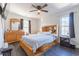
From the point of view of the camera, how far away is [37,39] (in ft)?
5.28

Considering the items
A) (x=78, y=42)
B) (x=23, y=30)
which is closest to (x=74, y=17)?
(x=78, y=42)

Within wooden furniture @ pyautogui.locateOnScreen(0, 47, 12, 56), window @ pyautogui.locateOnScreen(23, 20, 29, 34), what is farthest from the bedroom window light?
wooden furniture @ pyautogui.locateOnScreen(0, 47, 12, 56)

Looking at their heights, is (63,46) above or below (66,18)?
below

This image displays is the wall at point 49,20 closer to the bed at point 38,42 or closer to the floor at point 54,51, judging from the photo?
the bed at point 38,42

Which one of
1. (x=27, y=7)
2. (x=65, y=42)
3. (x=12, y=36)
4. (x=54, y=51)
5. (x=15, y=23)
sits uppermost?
(x=27, y=7)

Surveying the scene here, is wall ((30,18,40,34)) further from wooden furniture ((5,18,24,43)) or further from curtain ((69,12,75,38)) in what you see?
curtain ((69,12,75,38))

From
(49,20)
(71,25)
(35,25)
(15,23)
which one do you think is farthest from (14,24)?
(71,25)

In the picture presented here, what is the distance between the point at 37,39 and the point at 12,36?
15.8 inches

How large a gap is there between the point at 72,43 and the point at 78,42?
0.30ft

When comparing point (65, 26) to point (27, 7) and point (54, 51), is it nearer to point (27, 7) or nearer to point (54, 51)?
point (54, 51)

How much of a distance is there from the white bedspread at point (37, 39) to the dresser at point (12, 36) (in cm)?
9

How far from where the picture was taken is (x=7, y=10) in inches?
64.1

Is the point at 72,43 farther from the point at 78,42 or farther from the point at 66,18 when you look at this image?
the point at 66,18

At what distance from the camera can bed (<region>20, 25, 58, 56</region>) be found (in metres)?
1.58
